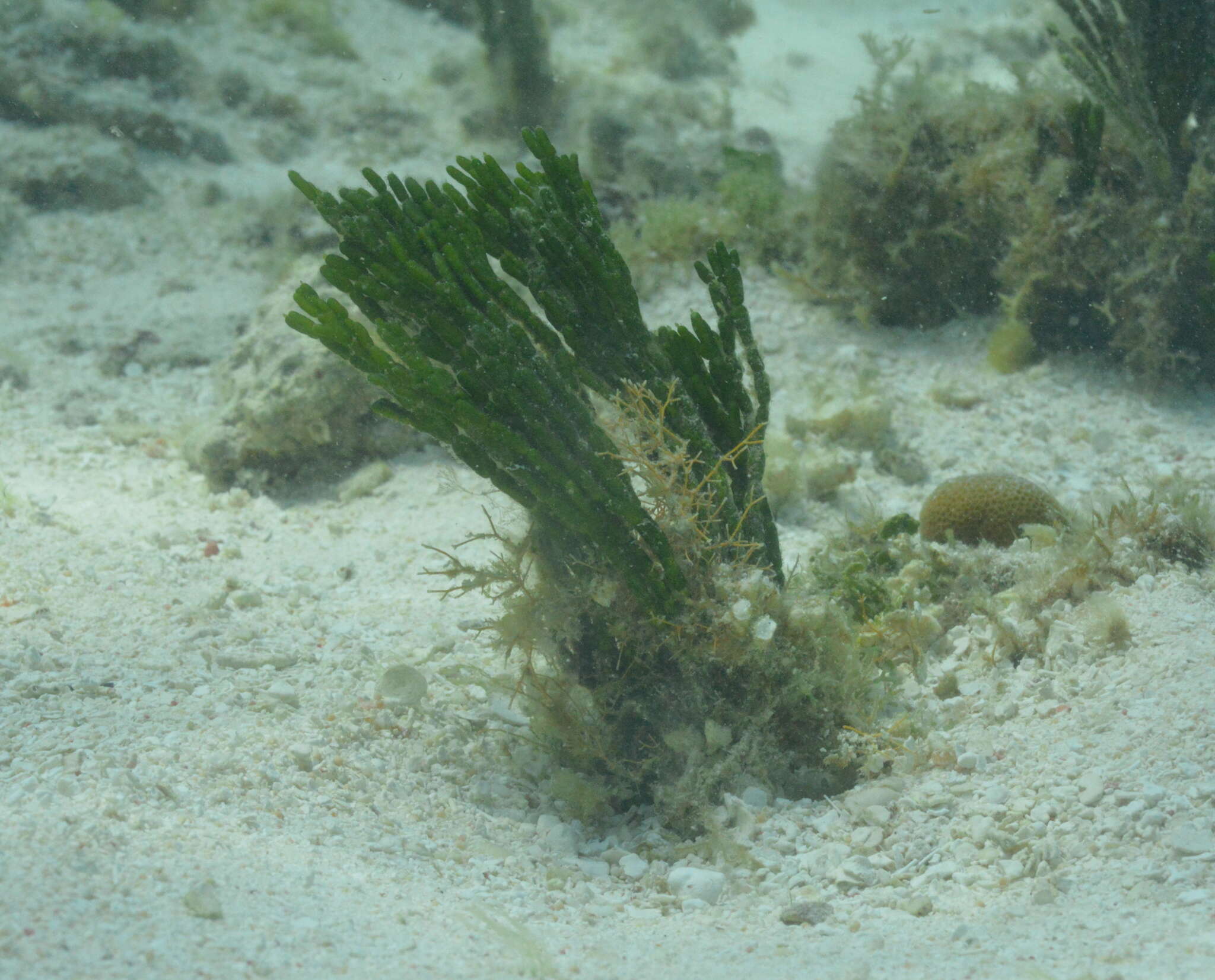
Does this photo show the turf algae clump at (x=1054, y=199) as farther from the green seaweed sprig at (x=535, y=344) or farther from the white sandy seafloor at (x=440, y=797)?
the green seaweed sprig at (x=535, y=344)

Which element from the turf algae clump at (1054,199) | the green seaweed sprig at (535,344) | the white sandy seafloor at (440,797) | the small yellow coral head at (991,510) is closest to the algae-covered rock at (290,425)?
the white sandy seafloor at (440,797)

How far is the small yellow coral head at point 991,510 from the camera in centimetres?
420

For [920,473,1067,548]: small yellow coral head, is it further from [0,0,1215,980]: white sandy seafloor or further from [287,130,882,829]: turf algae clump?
[287,130,882,829]: turf algae clump

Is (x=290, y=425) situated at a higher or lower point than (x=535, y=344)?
lower

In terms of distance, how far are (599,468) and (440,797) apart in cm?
114

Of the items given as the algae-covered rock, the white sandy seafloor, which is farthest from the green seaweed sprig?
the algae-covered rock

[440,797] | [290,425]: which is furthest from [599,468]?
[290,425]

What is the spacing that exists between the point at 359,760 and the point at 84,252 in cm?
710

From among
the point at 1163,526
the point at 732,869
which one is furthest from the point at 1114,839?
the point at 1163,526

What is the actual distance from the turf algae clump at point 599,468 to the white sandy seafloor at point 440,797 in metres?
0.26

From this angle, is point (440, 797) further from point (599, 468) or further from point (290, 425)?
point (290, 425)

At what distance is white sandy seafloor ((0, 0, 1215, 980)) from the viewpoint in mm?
2033

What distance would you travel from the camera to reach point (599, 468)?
2.85 metres

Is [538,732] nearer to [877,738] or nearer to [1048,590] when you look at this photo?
[877,738]
